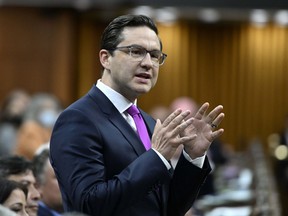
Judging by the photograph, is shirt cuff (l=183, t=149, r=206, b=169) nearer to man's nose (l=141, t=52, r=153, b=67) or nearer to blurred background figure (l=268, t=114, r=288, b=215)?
man's nose (l=141, t=52, r=153, b=67)

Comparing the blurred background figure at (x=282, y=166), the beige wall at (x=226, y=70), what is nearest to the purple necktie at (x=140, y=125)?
the blurred background figure at (x=282, y=166)

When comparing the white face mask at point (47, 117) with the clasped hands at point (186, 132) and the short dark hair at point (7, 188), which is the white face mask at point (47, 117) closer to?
the short dark hair at point (7, 188)

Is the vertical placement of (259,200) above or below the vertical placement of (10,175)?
below

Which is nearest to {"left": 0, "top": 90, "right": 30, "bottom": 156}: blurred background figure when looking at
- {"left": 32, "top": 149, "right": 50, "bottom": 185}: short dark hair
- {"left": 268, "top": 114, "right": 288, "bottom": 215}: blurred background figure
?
{"left": 268, "top": 114, "right": 288, "bottom": 215}: blurred background figure

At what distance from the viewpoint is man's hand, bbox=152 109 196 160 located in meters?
3.21

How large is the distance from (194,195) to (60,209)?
1.72m

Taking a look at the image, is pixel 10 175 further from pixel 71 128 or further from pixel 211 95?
pixel 211 95

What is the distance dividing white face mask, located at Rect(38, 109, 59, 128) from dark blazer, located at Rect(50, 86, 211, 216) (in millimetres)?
5132

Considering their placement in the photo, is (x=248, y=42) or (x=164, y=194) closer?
(x=164, y=194)

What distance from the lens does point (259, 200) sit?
6852 mm

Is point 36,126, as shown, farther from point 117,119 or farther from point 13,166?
point 117,119

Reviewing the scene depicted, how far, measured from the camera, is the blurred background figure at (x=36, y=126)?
Answer: 770 centimetres

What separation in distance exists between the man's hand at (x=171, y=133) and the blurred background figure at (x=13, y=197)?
0.94 m

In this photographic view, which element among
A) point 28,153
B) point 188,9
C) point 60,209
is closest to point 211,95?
point 188,9
